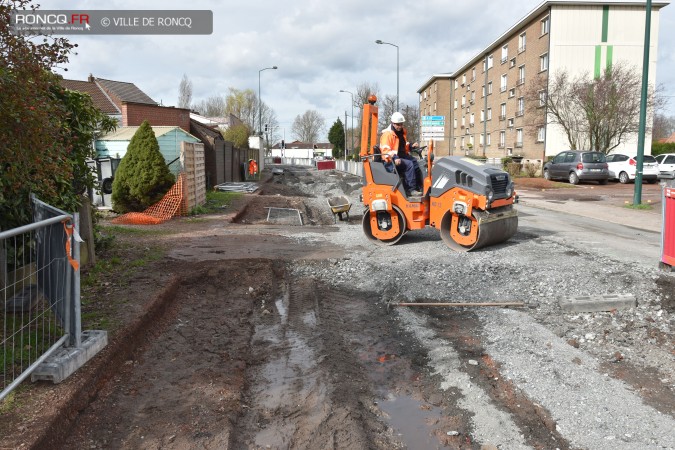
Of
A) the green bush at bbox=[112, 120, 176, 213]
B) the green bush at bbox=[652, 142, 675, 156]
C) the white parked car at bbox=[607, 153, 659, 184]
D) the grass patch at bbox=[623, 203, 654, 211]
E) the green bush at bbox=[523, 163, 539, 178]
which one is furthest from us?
the green bush at bbox=[652, 142, 675, 156]

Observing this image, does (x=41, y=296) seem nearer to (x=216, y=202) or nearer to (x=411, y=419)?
(x=411, y=419)

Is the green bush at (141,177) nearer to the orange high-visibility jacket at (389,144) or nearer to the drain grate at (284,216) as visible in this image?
the drain grate at (284,216)

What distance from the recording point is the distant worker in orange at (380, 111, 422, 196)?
962 cm

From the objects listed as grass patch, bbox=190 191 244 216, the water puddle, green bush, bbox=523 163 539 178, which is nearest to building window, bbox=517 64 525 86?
green bush, bbox=523 163 539 178

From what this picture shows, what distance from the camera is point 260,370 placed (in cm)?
496

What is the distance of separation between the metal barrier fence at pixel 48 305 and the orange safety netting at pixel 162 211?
28.5 feet

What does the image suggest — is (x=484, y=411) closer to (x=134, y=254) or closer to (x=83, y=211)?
(x=83, y=211)

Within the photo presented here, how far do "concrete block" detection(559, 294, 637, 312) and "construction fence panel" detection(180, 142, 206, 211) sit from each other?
11.2 m

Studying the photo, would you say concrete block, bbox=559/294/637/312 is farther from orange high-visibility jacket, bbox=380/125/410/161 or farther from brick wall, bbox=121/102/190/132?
brick wall, bbox=121/102/190/132

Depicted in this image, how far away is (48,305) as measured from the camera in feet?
15.3

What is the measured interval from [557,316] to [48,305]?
16.3 ft

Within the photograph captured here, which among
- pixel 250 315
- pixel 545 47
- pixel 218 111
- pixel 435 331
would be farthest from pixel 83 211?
pixel 218 111

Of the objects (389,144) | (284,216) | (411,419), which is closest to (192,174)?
(284,216)

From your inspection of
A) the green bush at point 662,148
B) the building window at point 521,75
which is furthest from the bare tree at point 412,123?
the green bush at point 662,148
